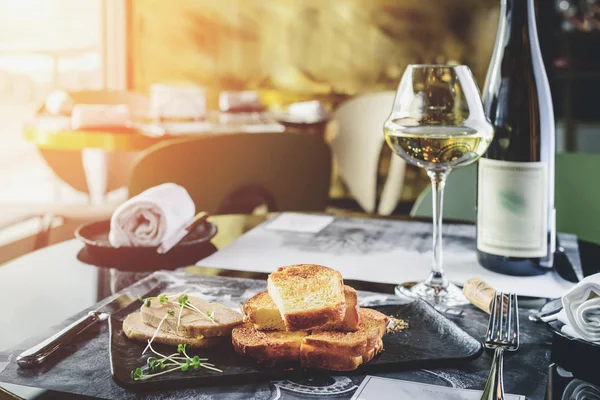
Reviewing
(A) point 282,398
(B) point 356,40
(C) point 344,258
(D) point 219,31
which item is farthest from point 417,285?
(D) point 219,31

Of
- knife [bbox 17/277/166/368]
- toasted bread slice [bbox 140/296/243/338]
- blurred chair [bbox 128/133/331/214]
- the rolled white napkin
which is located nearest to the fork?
toasted bread slice [bbox 140/296/243/338]

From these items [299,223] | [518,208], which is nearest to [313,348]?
[518,208]

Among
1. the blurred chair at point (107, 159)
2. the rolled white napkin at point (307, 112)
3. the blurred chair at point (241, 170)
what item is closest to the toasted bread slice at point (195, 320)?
the blurred chair at point (241, 170)

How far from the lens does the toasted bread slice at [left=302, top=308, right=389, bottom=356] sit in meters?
0.58

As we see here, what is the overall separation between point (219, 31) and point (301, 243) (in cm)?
369

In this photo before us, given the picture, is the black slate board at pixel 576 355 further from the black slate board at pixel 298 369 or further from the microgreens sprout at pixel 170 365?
the microgreens sprout at pixel 170 365

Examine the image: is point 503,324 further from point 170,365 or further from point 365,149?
point 365,149

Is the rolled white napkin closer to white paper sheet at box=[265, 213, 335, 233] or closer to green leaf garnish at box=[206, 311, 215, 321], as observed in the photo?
white paper sheet at box=[265, 213, 335, 233]

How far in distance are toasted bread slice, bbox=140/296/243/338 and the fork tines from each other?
0.24 metres

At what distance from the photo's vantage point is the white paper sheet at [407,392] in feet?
1.78

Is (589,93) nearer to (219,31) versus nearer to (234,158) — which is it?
(219,31)

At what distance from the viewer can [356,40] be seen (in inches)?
172

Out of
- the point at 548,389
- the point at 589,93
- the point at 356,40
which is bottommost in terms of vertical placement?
the point at 548,389

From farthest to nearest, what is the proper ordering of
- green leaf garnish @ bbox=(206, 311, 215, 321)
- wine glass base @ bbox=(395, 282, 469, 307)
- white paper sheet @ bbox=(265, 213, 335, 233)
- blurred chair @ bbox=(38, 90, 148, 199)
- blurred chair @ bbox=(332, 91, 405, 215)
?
blurred chair @ bbox=(332, 91, 405, 215) < blurred chair @ bbox=(38, 90, 148, 199) < white paper sheet @ bbox=(265, 213, 335, 233) < wine glass base @ bbox=(395, 282, 469, 307) < green leaf garnish @ bbox=(206, 311, 215, 321)
